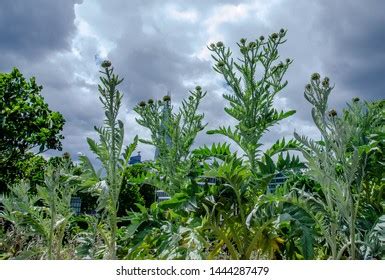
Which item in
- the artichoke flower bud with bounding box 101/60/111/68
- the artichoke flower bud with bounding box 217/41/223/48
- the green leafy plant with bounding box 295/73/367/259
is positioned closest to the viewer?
the green leafy plant with bounding box 295/73/367/259

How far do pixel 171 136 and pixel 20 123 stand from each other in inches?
131

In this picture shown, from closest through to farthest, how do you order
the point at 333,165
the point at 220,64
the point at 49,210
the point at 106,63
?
the point at 333,165 < the point at 106,63 < the point at 49,210 < the point at 220,64

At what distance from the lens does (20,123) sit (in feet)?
19.5

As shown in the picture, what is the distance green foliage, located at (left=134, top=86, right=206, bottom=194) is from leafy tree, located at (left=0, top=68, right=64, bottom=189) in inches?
114

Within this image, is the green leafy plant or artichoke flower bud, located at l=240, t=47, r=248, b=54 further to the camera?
artichoke flower bud, located at l=240, t=47, r=248, b=54

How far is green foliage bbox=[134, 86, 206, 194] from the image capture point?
311 centimetres

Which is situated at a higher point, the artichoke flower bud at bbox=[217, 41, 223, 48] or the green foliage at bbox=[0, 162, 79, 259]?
the artichoke flower bud at bbox=[217, 41, 223, 48]

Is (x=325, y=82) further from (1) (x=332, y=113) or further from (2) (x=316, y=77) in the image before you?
(1) (x=332, y=113)

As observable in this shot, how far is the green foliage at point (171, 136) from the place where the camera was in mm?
3107

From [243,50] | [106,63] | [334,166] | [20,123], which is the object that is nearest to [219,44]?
[243,50]

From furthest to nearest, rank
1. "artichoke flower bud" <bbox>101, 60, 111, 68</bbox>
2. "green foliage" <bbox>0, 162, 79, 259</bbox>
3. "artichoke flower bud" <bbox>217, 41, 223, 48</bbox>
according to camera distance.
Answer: "artichoke flower bud" <bbox>217, 41, 223, 48</bbox> < "green foliage" <bbox>0, 162, 79, 259</bbox> < "artichoke flower bud" <bbox>101, 60, 111, 68</bbox>

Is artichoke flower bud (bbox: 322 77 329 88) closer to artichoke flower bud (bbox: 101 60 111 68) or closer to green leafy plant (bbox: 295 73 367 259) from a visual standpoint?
green leafy plant (bbox: 295 73 367 259)

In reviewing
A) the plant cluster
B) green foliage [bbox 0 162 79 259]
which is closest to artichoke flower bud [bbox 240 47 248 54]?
the plant cluster

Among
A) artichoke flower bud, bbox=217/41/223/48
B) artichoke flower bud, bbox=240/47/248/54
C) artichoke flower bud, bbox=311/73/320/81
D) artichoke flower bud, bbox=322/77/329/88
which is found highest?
artichoke flower bud, bbox=217/41/223/48
